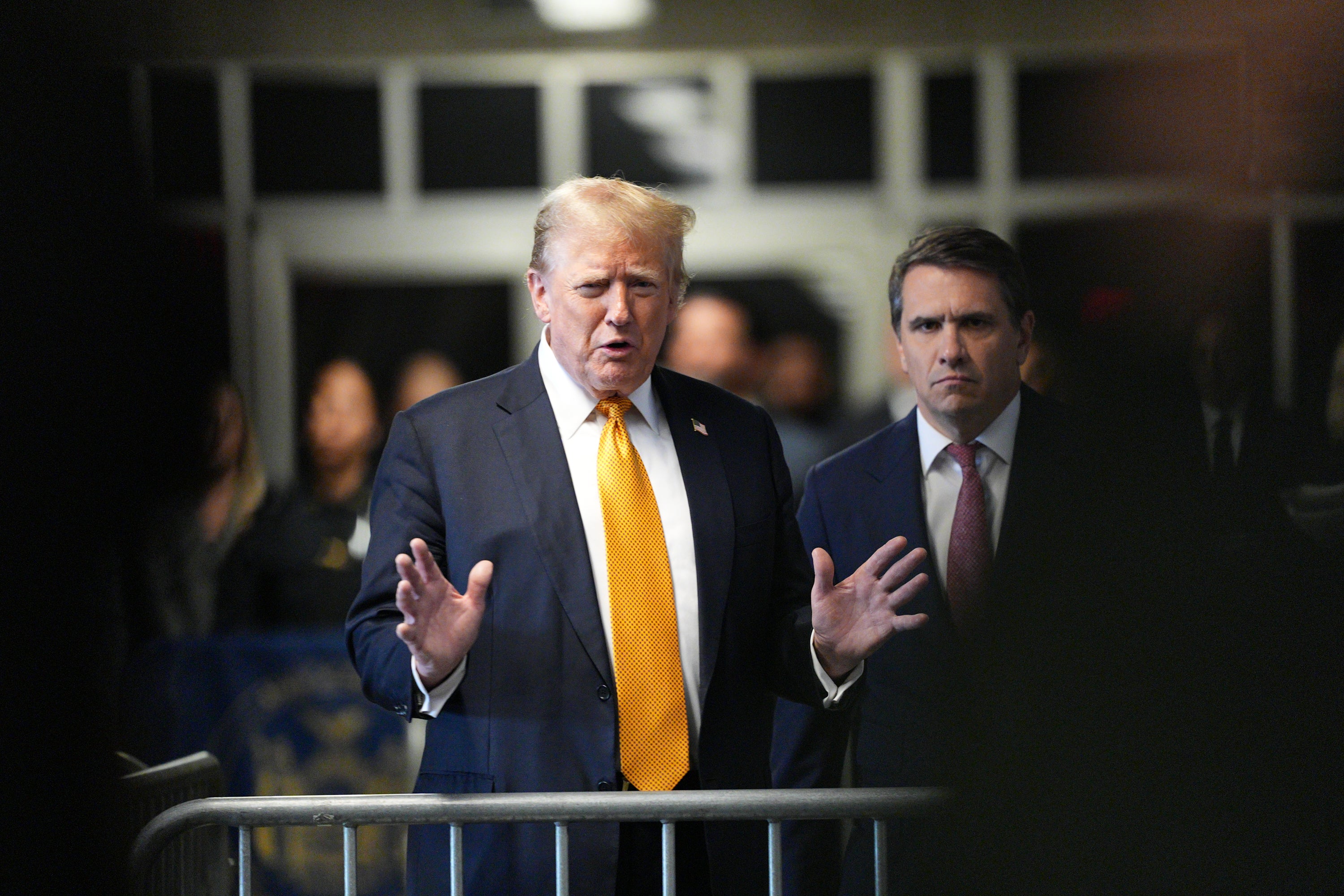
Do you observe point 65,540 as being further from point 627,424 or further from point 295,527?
point 295,527

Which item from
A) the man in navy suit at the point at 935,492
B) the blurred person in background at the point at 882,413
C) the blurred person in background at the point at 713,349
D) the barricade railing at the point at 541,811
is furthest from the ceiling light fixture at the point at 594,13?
the barricade railing at the point at 541,811

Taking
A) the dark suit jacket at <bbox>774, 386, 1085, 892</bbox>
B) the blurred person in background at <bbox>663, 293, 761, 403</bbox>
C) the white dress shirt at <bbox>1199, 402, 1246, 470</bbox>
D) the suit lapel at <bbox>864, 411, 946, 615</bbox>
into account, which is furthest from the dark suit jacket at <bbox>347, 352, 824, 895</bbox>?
the blurred person in background at <bbox>663, 293, 761, 403</bbox>

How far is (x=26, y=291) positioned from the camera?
235 centimetres

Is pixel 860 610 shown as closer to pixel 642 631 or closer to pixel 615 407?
pixel 642 631

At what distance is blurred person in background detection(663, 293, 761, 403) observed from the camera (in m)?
4.03

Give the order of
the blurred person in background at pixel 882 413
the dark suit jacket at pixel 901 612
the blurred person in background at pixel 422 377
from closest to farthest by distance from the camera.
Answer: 1. the dark suit jacket at pixel 901 612
2. the blurred person in background at pixel 882 413
3. the blurred person in background at pixel 422 377

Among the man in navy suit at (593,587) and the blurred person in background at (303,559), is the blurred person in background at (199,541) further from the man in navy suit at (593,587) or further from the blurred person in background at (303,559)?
the man in navy suit at (593,587)

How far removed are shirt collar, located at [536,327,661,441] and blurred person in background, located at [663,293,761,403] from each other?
1.66 meters

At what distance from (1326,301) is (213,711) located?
3149 mm

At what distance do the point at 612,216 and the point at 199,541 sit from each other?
94.6 inches

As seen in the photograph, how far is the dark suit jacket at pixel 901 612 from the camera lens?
94.7 inches

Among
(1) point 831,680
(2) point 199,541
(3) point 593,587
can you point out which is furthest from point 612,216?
(2) point 199,541

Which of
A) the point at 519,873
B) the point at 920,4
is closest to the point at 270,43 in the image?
the point at 920,4

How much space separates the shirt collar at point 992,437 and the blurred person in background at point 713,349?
137 cm
